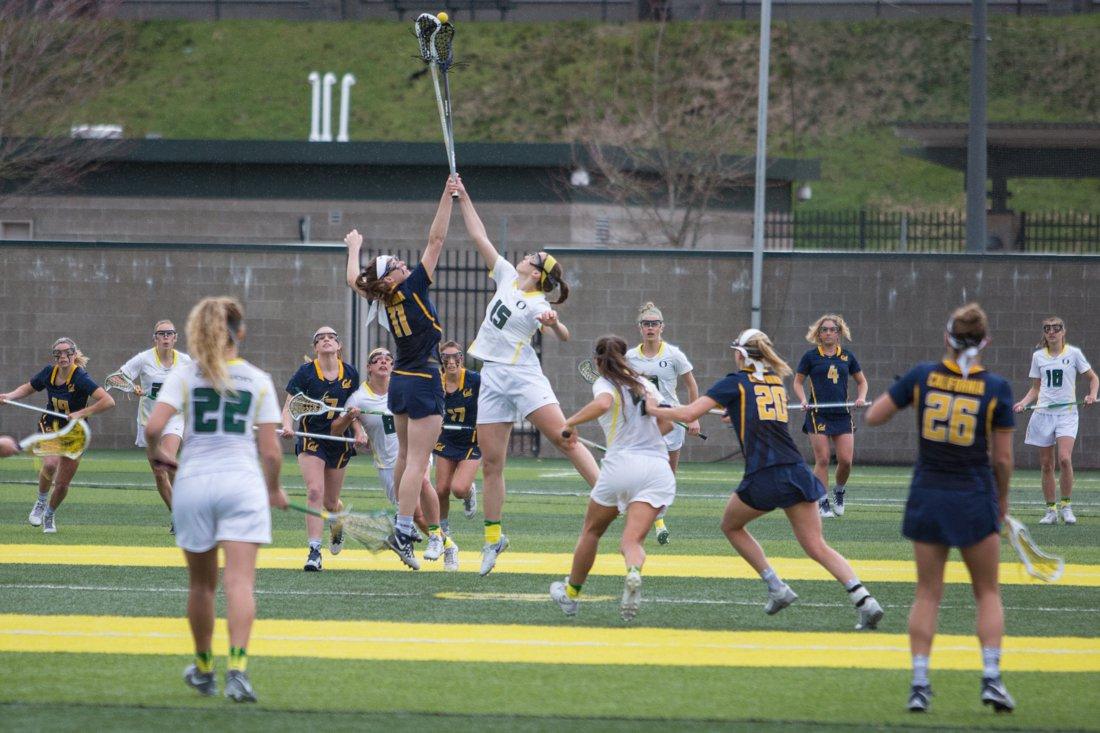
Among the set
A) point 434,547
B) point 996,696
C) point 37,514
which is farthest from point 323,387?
point 996,696

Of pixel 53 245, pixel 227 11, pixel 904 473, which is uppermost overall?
pixel 227 11

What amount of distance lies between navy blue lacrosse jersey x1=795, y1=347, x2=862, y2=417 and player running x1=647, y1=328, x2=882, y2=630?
7.64 metres

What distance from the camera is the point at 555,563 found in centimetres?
1292

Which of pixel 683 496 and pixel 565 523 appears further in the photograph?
pixel 683 496

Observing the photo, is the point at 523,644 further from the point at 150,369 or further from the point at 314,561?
the point at 150,369

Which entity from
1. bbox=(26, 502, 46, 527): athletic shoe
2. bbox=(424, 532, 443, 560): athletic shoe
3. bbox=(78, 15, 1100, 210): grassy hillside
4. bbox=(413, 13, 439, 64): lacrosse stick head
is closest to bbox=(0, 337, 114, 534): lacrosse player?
bbox=(26, 502, 46, 527): athletic shoe

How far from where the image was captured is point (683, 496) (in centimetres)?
1955

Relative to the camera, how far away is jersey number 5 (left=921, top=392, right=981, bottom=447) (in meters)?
7.38

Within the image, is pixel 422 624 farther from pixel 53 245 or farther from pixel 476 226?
pixel 53 245

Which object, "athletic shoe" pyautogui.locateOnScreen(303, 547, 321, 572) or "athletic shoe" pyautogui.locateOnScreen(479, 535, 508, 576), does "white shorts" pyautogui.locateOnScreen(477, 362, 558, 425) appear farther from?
"athletic shoe" pyautogui.locateOnScreen(303, 547, 321, 572)

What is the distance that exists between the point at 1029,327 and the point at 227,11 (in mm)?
40890

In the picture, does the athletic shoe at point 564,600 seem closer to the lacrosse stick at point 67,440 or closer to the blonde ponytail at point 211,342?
the lacrosse stick at point 67,440

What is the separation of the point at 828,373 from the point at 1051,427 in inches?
99.6

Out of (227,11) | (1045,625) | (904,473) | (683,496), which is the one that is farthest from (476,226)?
(227,11)
